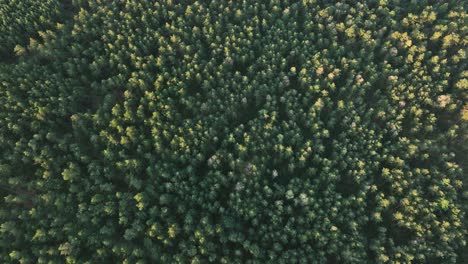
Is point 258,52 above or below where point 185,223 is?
above

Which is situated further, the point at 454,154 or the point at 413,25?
the point at 413,25

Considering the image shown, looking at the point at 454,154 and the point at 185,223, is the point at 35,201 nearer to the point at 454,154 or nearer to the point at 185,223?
the point at 185,223

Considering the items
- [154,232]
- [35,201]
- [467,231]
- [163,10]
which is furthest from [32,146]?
[467,231]

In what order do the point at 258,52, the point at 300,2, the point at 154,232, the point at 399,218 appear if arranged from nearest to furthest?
the point at 154,232 → the point at 399,218 → the point at 258,52 → the point at 300,2

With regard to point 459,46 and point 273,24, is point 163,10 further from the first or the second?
point 459,46

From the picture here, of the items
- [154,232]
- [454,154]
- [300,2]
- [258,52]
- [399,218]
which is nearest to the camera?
[154,232]

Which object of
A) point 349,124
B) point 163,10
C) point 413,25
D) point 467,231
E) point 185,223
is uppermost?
point 163,10

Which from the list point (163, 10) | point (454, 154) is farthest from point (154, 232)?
point (454, 154)
